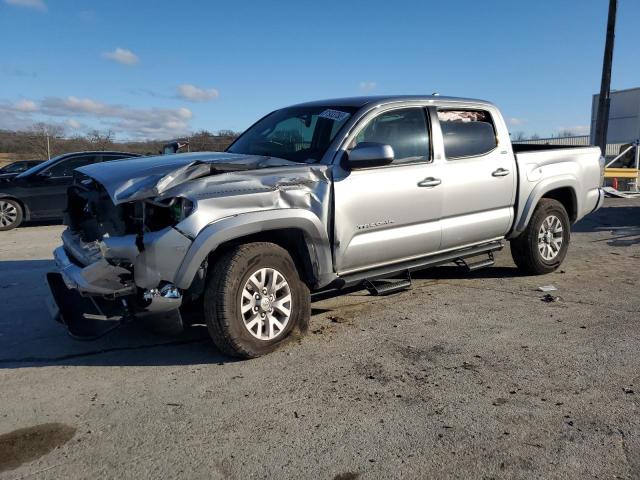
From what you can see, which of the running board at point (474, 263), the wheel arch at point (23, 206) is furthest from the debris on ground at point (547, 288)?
the wheel arch at point (23, 206)

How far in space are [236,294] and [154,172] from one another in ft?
3.48

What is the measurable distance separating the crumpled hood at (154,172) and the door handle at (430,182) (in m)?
1.29

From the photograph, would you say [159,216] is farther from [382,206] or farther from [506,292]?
[506,292]

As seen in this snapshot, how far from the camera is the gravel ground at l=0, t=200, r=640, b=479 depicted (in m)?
2.87

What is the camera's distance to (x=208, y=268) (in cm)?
418

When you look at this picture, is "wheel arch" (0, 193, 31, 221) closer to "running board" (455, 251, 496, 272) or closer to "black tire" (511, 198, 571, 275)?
"running board" (455, 251, 496, 272)

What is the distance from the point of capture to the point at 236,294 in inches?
160

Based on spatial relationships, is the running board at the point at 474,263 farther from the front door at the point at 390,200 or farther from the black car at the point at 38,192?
the black car at the point at 38,192

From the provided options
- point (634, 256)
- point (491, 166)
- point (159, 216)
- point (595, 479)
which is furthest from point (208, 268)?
point (634, 256)

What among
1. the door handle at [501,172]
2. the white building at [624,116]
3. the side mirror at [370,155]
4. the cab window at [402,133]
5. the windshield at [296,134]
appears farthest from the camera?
the white building at [624,116]

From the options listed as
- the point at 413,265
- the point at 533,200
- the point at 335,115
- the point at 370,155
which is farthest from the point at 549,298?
the point at 335,115

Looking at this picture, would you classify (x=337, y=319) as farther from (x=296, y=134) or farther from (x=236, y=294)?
(x=296, y=134)

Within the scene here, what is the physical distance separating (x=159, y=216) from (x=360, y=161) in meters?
1.66

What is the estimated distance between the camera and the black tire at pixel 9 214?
11.7 meters
